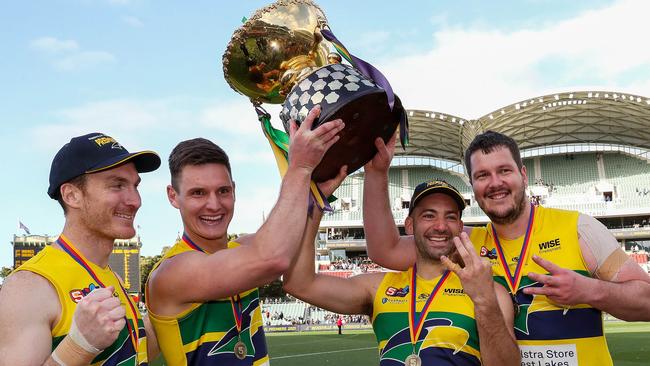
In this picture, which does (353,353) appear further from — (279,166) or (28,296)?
(28,296)

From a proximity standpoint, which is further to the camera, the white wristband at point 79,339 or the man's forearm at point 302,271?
the man's forearm at point 302,271

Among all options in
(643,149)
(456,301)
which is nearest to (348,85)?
(456,301)

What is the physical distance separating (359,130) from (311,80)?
0.35 m

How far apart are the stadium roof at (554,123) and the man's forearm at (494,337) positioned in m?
43.2

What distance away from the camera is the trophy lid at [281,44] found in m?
3.16

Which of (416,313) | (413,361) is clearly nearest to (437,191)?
(416,313)

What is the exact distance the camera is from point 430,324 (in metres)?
3.28

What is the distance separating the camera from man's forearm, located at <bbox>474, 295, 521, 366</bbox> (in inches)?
114

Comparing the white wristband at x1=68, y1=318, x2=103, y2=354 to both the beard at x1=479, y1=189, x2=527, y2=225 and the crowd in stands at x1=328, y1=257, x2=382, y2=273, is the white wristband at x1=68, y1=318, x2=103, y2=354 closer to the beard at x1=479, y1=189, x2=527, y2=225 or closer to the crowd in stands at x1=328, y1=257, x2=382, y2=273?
the beard at x1=479, y1=189, x2=527, y2=225

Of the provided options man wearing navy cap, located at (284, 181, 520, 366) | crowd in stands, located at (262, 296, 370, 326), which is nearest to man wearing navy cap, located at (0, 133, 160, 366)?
man wearing navy cap, located at (284, 181, 520, 366)

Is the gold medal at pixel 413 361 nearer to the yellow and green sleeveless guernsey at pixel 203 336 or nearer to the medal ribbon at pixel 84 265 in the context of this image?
the yellow and green sleeveless guernsey at pixel 203 336

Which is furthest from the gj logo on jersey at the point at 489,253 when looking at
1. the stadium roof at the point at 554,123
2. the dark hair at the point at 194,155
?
the stadium roof at the point at 554,123

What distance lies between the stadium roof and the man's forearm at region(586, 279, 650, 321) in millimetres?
42695

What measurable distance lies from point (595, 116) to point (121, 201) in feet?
161
